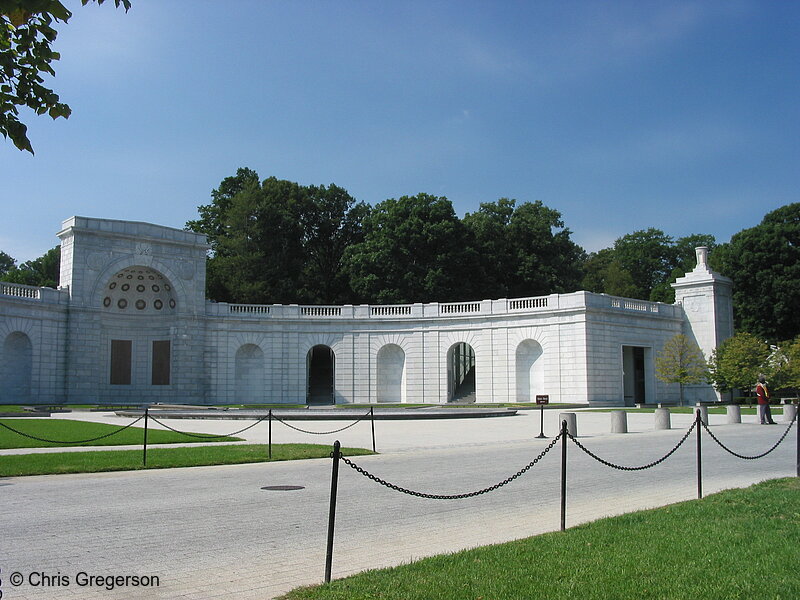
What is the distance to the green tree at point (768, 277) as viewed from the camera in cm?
6309

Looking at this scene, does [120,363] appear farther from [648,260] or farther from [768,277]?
[648,260]

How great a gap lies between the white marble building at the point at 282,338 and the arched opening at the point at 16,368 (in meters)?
0.09

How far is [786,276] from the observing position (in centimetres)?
6306

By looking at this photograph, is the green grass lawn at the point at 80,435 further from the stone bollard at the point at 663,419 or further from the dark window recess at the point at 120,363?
the dark window recess at the point at 120,363

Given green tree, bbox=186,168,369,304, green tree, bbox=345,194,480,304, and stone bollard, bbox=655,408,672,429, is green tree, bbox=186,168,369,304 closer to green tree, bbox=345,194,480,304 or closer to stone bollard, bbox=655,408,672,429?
green tree, bbox=345,194,480,304

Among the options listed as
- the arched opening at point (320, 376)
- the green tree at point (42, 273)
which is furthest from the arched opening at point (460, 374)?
the green tree at point (42, 273)

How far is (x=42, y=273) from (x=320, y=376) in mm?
37324

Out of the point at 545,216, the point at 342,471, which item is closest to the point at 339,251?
the point at 545,216

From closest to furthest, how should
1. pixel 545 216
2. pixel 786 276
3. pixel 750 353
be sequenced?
1. pixel 750 353
2. pixel 786 276
3. pixel 545 216

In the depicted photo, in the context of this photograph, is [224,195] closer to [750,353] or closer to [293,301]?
[293,301]

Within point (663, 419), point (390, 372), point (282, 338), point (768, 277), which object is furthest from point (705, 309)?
point (282, 338)

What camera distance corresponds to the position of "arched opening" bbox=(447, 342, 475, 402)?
2280 inches

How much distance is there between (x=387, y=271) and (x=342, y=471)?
4979 centimetres

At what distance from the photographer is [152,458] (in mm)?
18578
